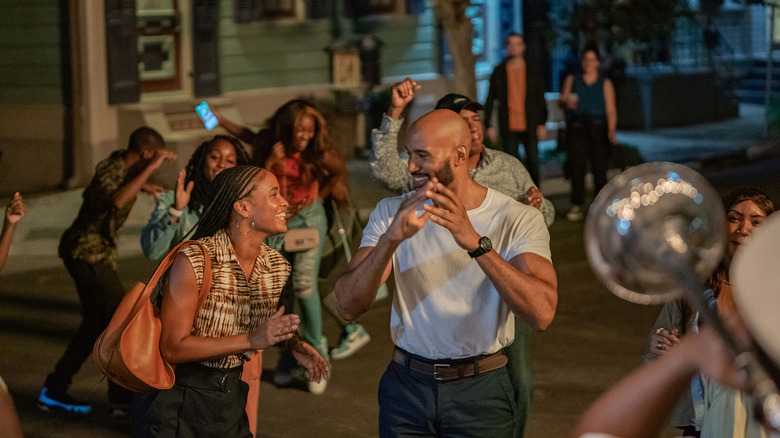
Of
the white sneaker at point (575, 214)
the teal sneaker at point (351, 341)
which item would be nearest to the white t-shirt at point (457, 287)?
the teal sneaker at point (351, 341)

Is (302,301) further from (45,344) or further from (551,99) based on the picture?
(551,99)

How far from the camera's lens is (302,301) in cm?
692

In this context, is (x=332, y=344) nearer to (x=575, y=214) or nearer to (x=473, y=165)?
(x=473, y=165)

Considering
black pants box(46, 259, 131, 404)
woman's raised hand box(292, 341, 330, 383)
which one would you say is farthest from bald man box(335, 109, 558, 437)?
black pants box(46, 259, 131, 404)

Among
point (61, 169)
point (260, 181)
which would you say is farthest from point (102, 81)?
point (260, 181)

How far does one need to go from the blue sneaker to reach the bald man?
10.2 feet

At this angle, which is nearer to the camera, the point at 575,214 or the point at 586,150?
the point at 575,214

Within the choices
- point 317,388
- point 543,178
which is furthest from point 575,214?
point 317,388

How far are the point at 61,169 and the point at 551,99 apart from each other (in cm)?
948

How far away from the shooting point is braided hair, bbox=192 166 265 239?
14.4 ft

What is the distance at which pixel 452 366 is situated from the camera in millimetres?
3945

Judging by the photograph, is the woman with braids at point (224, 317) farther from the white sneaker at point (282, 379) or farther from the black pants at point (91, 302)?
the white sneaker at point (282, 379)

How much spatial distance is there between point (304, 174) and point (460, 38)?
29.1 ft

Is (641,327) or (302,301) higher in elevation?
(302,301)
